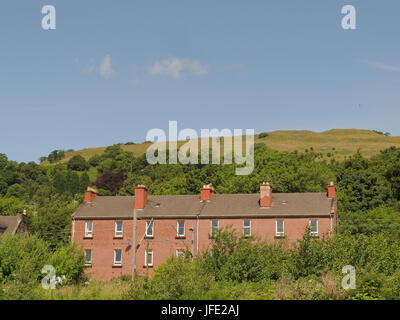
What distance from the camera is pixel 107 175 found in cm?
14638

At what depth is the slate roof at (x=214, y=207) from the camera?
58.2m

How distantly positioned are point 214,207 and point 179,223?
393cm

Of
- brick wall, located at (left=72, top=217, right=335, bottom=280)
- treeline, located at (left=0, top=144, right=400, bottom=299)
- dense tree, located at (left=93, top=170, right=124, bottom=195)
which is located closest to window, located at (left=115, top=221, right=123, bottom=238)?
brick wall, located at (left=72, top=217, right=335, bottom=280)

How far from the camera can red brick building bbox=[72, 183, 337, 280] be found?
5750cm

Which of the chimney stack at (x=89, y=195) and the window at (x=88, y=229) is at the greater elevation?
the chimney stack at (x=89, y=195)

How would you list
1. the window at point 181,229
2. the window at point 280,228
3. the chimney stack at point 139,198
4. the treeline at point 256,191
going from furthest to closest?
the chimney stack at point 139,198, the window at point 181,229, the window at point 280,228, the treeline at point 256,191

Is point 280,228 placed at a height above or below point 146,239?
above

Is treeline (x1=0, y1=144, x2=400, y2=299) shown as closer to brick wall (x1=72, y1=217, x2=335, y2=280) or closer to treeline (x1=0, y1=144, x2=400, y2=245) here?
treeline (x1=0, y1=144, x2=400, y2=245)

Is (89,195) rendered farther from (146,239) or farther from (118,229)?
(146,239)

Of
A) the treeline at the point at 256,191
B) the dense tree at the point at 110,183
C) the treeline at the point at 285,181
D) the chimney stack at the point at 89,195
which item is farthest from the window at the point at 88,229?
the dense tree at the point at 110,183

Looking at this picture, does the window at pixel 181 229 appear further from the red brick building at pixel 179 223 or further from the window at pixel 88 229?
the window at pixel 88 229

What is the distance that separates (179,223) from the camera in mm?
60000

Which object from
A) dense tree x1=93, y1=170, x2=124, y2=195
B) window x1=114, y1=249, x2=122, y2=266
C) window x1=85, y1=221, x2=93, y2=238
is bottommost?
window x1=114, y1=249, x2=122, y2=266

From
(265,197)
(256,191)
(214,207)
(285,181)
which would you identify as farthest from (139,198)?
(285,181)
